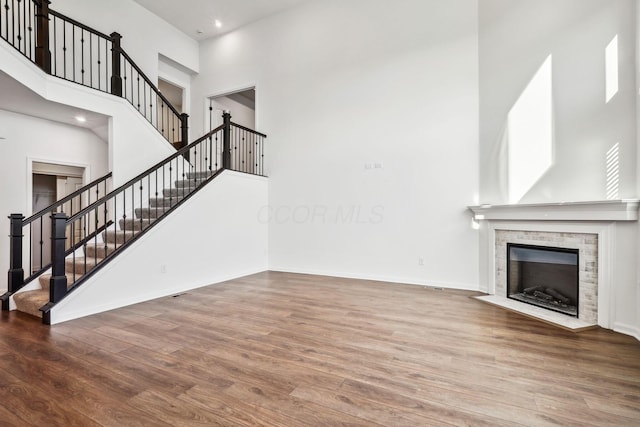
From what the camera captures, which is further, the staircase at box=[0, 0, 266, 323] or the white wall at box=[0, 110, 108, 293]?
the white wall at box=[0, 110, 108, 293]

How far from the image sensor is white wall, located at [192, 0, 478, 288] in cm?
462

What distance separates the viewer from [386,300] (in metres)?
3.98

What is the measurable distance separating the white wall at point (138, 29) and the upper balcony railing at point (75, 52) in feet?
0.87

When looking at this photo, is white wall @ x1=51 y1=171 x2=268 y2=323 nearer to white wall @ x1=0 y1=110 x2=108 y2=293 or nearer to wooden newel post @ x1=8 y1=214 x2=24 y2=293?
wooden newel post @ x1=8 y1=214 x2=24 y2=293

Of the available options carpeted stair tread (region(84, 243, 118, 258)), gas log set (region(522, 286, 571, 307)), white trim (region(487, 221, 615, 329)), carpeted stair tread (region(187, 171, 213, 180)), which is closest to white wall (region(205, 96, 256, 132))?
carpeted stair tread (region(187, 171, 213, 180))

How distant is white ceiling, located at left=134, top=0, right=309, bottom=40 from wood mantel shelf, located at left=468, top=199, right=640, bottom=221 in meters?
5.28

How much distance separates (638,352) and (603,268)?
0.85 meters

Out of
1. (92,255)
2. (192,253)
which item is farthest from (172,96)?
(192,253)

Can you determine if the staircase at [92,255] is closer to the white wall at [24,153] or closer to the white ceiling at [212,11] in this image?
the white wall at [24,153]

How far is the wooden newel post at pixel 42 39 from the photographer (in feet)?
13.9

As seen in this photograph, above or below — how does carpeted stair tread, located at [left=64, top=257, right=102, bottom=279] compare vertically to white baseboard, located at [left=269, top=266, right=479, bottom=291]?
above

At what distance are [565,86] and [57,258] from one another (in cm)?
595

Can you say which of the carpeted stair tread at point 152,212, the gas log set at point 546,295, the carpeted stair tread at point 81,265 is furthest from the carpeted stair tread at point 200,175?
the gas log set at point 546,295

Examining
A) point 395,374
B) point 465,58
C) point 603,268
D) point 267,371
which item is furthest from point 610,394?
point 465,58
